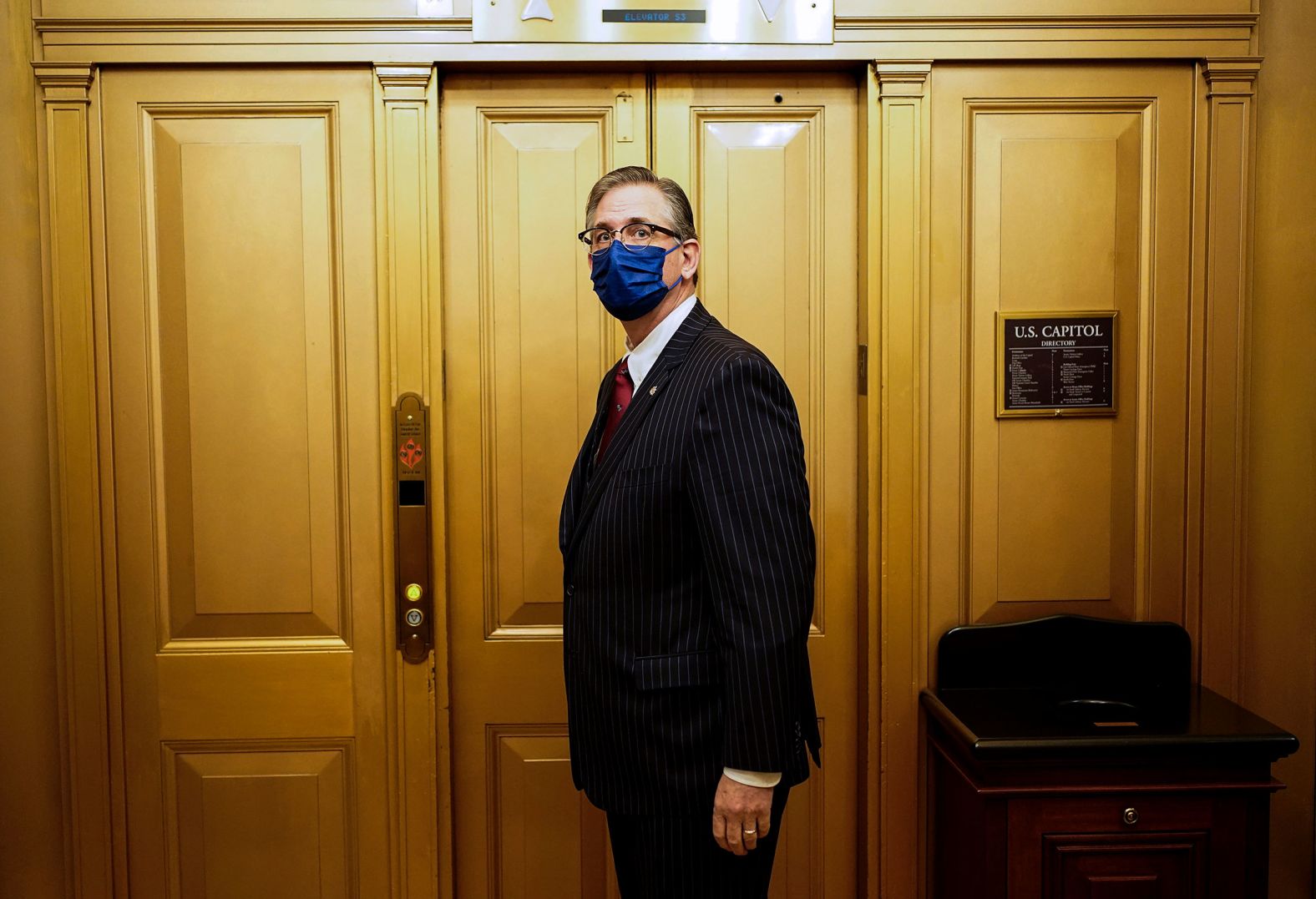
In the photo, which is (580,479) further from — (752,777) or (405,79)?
(405,79)

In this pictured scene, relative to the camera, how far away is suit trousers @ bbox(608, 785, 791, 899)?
4.51 ft

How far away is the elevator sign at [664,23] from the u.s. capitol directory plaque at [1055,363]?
83cm

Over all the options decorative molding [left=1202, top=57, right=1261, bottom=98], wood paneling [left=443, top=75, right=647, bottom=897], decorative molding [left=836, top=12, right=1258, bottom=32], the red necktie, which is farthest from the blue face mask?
decorative molding [left=1202, top=57, right=1261, bottom=98]

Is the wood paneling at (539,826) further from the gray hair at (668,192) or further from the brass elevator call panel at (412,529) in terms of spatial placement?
the gray hair at (668,192)

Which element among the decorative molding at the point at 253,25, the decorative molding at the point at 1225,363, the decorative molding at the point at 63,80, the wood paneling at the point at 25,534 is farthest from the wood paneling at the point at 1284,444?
the wood paneling at the point at 25,534

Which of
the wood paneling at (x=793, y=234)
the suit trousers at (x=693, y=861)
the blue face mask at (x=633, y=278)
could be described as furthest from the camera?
the wood paneling at (x=793, y=234)

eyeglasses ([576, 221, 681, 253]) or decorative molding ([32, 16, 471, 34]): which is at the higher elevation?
decorative molding ([32, 16, 471, 34])

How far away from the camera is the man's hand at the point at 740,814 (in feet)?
4.21

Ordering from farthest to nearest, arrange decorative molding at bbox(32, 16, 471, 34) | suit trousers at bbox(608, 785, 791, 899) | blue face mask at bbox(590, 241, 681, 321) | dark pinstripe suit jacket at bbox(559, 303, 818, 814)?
decorative molding at bbox(32, 16, 471, 34) < blue face mask at bbox(590, 241, 681, 321) < suit trousers at bbox(608, 785, 791, 899) < dark pinstripe suit jacket at bbox(559, 303, 818, 814)

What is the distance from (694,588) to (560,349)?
884 mm

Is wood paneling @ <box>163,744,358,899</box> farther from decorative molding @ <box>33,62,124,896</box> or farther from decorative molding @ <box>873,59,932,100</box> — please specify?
decorative molding @ <box>873,59,932,100</box>

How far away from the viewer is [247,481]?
2.04 m

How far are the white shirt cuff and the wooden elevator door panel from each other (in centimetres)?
109

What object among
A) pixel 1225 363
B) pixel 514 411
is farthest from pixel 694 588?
pixel 1225 363
